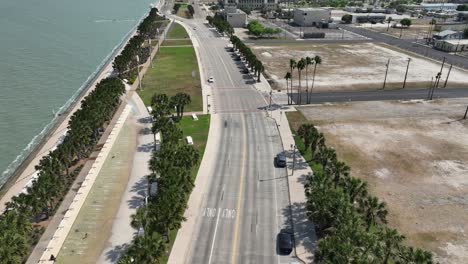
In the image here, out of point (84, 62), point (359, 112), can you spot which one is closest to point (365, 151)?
point (359, 112)

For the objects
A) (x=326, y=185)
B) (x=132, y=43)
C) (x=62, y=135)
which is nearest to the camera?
(x=326, y=185)

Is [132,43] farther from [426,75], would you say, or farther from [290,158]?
[426,75]

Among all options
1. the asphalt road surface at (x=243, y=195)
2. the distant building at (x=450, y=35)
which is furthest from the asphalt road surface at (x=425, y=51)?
the asphalt road surface at (x=243, y=195)

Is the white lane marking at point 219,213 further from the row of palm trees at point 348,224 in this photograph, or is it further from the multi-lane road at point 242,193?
the row of palm trees at point 348,224

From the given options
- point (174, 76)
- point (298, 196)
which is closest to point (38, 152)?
point (298, 196)

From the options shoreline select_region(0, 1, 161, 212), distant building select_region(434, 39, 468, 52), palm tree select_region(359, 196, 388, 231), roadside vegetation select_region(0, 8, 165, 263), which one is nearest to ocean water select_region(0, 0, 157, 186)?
shoreline select_region(0, 1, 161, 212)

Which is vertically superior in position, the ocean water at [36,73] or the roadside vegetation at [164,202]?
the roadside vegetation at [164,202]

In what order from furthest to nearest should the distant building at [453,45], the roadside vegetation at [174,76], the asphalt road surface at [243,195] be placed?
the distant building at [453,45] → the roadside vegetation at [174,76] → the asphalt road surface at [243,195]
